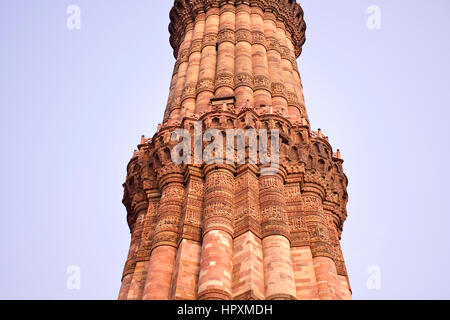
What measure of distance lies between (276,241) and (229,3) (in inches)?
436

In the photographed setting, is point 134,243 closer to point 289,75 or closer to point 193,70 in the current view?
point 193,70

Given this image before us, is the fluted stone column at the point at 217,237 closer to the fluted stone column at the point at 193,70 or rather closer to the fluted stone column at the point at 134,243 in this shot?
the fluted stone column at the point at 134,243

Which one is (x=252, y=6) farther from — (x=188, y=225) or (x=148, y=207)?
(x=188, y=225)

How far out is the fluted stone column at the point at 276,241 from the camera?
30.5ft

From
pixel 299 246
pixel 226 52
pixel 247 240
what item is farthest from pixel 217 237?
pixel 226 52

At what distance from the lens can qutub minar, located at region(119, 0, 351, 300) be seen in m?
9.77

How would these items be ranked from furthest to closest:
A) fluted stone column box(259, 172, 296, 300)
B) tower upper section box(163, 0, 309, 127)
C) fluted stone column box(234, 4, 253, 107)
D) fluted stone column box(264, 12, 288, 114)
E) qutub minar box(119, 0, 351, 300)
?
fluted stone column box(264, 12, 288, 114)
tower upper section box(163, 0, 309, 127)
fluted stone column box(234, 4, 253, 107)
qutub minar box(119, 0, 351, 300)
fluted stone column box(259, 172, 296, 300)

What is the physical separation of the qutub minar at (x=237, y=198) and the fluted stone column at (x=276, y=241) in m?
0.02

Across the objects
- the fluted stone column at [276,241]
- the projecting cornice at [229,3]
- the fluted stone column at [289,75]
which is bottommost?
the fluted stone column at [276,241]

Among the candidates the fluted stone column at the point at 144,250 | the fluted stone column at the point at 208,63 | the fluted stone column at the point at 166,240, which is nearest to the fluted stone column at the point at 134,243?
the fluted stone column at the point at 144,250

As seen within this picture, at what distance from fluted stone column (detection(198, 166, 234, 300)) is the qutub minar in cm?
2

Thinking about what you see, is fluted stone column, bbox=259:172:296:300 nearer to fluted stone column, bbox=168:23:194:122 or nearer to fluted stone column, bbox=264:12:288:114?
fluted stone column, bbox=264:12:288:114

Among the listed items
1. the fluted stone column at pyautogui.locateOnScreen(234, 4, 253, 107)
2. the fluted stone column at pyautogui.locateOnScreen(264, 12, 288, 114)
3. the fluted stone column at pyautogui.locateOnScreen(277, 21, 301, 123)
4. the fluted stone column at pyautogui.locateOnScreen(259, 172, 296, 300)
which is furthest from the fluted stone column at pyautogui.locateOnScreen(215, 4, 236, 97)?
the fluted stone column at pyautogui.locateOnScreen(259, 172, 296, 300)
